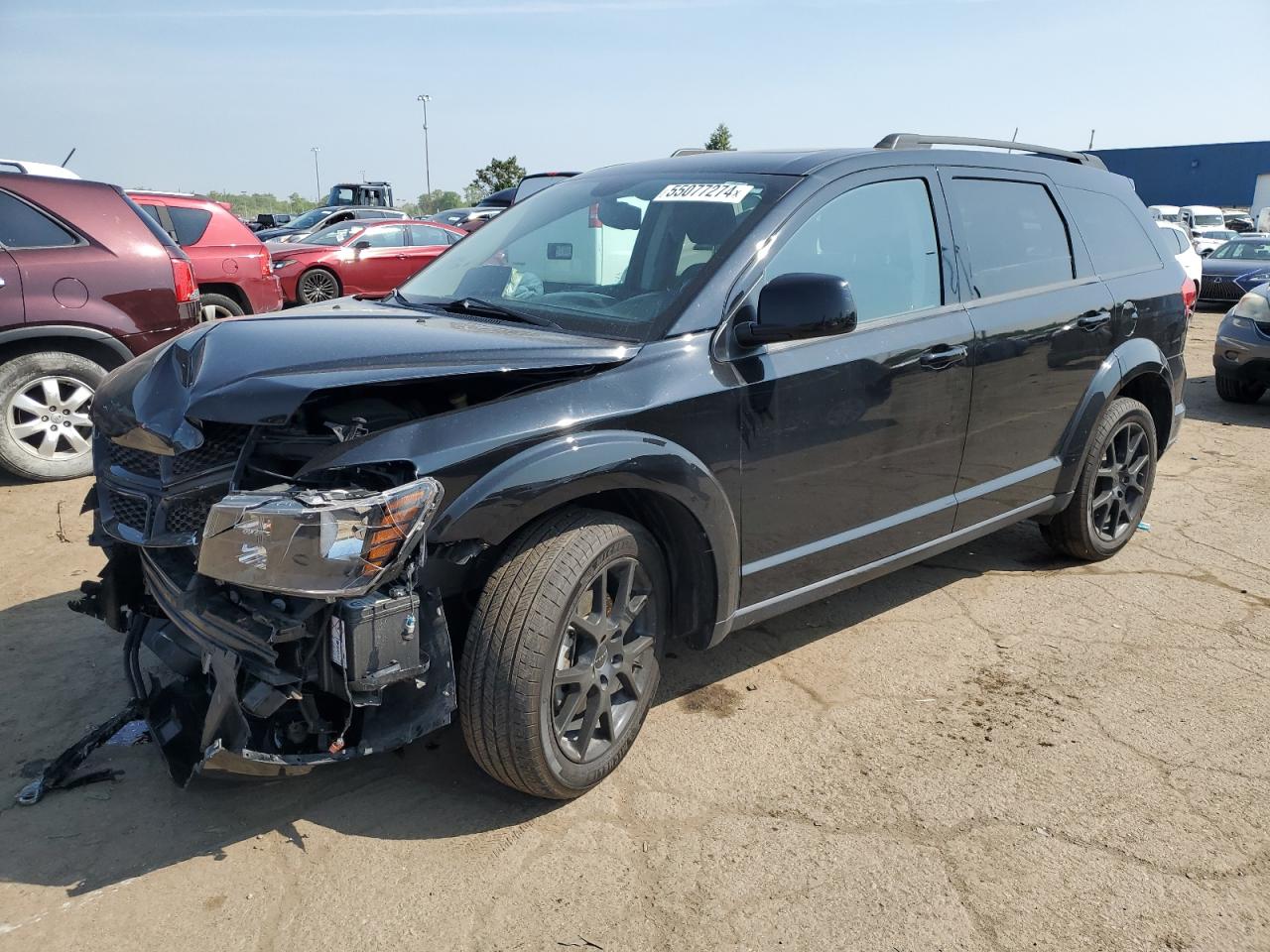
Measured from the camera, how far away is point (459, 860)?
8.61ft

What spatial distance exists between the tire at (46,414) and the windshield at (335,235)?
9.24 metres

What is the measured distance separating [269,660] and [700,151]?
8.99ft

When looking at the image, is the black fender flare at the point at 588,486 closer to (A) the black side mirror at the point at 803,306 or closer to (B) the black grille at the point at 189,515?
(A) the black side mirror at the point at 803,306

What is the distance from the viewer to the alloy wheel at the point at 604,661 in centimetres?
278

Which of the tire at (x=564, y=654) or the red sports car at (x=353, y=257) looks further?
the red sports car at (x=353, y=257)

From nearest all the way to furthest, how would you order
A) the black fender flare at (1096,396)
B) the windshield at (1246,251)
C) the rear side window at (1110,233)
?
the black fender flare at (1096,396)
the rear side window at (1110,233)
the windshield at (1246,251)

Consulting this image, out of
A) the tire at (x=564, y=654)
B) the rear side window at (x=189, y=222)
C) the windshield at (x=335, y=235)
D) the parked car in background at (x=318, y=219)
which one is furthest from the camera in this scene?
the parked car in background at (x=318, y=219)

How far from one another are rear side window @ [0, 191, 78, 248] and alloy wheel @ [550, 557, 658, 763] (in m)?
4.89

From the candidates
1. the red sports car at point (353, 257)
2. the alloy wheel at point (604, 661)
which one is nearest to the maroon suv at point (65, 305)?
the alloy wheel at point (604, 661)

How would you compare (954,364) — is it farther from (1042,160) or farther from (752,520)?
(1042,160)

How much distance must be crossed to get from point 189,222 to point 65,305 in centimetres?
367

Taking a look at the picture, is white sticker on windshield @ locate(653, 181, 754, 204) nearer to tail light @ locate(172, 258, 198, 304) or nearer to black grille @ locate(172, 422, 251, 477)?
black grille @ locate(172, 422, 251, 477)

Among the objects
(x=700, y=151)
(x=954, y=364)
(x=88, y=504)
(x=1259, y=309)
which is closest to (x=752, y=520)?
(x=954, y=364)

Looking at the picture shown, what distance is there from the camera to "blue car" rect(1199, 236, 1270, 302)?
16703 millimetres
